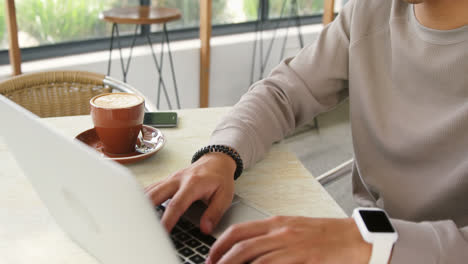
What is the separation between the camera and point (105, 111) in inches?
Result: 35.1

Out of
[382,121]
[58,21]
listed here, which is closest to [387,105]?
[382,121]

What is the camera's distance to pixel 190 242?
69 centimetres

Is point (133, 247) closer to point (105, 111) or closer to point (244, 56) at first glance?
point (105, 111)

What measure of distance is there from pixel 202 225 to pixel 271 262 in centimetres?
13

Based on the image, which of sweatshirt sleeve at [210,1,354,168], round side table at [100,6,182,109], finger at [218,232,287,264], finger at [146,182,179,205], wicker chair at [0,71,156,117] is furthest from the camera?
round side table at [100,6,182,109]

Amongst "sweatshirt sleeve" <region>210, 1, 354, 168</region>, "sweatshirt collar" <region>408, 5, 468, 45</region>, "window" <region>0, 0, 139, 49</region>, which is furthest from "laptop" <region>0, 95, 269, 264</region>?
"window" <region>0, 0, 139, 49</region>

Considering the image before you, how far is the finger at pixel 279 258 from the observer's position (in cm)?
63

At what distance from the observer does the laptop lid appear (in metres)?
0.42

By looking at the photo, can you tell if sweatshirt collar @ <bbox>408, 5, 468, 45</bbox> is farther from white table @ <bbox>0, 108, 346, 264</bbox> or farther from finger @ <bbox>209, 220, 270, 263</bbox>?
finger @ <bbox>209, 220, 270, 263</bbox>

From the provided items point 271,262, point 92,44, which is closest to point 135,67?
point 92,44

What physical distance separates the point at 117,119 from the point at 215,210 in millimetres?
283

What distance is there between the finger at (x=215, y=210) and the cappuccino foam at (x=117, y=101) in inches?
10.3

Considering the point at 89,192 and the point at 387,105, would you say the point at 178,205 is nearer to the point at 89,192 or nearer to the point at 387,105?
the point at 89,192

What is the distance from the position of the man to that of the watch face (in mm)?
19
